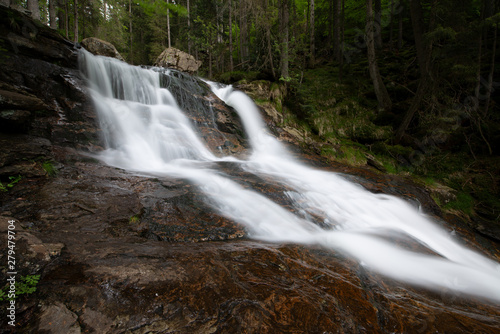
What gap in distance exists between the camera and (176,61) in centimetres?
1658

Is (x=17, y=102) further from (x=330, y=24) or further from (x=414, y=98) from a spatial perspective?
(x=330, y=24)

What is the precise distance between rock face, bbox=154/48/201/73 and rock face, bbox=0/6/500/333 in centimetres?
1381

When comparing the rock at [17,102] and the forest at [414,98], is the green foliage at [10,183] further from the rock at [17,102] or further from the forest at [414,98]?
the forest at [414,98]

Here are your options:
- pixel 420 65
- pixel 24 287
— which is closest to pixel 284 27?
pixel 420 65

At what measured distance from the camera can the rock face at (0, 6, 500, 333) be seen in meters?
1.50

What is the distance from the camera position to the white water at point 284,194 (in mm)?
3127

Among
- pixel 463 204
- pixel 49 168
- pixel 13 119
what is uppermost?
pixel 13 119

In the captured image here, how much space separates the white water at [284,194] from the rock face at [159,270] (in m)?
0.37

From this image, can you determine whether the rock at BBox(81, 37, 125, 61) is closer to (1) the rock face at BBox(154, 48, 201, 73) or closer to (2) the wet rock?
(1) the rock face at BBox(154, 48, 201, 73)

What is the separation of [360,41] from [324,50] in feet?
10.6

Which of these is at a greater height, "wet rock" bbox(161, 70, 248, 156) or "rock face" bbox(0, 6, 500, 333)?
"wet rock" bbox(161, 70, 248, 156)

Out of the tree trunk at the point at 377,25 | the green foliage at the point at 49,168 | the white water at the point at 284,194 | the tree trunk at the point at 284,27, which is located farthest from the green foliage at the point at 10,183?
the tree trunk at the point at 377,25

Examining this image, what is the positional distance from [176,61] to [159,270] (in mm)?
17968

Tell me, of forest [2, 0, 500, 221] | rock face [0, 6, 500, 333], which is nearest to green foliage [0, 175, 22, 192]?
rock face [0, 6, 500, 333]
